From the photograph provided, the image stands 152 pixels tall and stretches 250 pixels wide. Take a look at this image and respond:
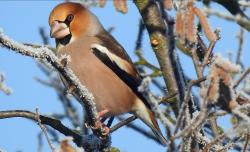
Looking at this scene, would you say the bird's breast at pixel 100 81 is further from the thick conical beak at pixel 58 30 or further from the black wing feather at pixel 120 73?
→ the thick conical beak at pixel 58 30

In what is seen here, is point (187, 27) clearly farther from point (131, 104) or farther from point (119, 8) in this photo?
point (131, 104)

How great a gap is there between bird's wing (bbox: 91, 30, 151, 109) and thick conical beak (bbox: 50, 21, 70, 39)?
316mm

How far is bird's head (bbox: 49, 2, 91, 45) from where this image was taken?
16.2 ft

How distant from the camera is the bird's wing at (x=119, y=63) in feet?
16.0

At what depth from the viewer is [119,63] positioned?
4.90m

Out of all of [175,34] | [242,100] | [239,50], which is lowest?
[242,100]

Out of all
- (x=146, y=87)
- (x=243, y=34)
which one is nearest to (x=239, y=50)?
(x=243, y=34)

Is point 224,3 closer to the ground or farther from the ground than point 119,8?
closer to the ground

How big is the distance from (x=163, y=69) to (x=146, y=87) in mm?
1787

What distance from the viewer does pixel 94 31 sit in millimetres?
5355

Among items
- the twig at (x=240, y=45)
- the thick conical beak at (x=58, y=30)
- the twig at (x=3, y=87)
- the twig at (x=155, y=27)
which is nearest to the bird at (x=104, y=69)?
the thick conical beak at (x=58, y=30)

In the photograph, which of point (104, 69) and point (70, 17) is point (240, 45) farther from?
point (70, 17)

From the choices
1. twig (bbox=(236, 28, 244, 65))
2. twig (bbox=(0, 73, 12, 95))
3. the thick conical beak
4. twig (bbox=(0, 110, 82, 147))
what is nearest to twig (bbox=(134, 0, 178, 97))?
twig (bbox=(236, 28, 244, 65))

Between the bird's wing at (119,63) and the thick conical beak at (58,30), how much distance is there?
1.04 ft
